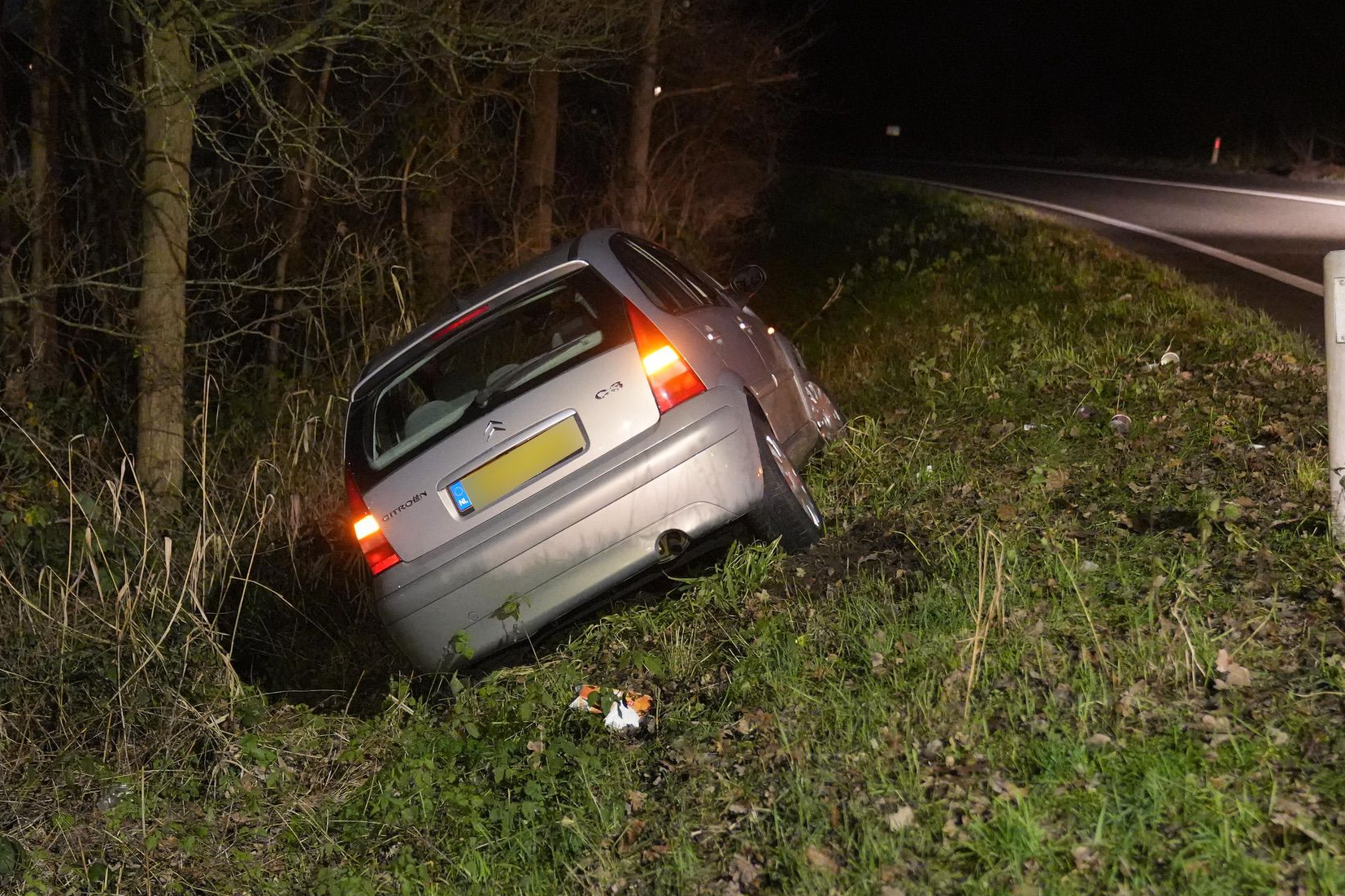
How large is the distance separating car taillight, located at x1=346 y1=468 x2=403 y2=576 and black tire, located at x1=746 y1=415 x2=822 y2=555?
4.94ft

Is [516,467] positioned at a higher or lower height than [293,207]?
lower

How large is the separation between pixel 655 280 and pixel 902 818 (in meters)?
3.07

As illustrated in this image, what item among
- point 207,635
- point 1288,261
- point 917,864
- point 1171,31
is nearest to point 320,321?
point 207,635

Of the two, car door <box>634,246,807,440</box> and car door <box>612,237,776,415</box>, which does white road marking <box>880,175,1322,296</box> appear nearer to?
car door <box>634,246,807,440</box>

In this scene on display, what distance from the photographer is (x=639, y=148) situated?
16.3 meters

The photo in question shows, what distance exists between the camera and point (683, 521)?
17.4 feet

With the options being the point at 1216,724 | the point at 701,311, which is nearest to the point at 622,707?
the point at 701,311

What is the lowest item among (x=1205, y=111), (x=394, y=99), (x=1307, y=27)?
(x=1205, y=111)

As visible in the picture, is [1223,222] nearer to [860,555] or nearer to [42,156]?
[860,555]

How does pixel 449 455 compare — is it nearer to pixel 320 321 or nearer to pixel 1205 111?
pixel 320 321

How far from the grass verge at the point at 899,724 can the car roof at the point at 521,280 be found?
1427mm

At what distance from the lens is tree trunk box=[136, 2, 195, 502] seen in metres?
8.20

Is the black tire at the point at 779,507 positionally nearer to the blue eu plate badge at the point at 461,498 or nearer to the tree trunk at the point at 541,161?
the blue eu plate badge at the point at 461,498

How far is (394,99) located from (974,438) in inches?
336
